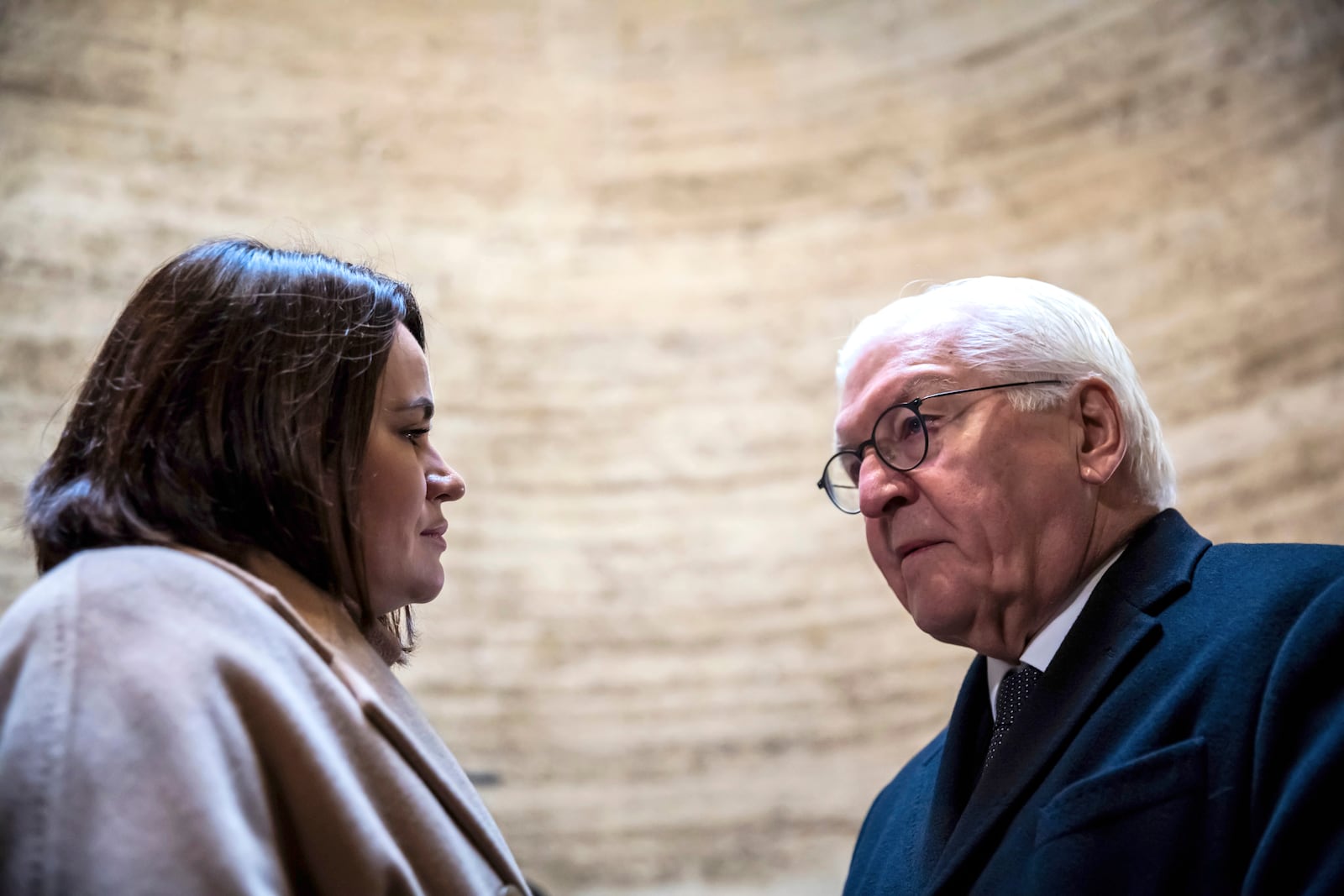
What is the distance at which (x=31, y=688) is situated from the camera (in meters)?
1.00

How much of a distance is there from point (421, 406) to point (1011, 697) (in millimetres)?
1060

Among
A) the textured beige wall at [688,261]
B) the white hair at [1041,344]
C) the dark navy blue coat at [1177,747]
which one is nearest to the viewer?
the dark navy blue coat at [1177,747]

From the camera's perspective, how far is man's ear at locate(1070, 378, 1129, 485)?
184cm

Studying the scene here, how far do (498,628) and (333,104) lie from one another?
7.99ft

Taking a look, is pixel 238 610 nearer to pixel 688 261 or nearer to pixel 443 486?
pixel 443 486

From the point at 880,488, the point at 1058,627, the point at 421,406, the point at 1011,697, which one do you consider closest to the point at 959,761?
the point at 1011,697

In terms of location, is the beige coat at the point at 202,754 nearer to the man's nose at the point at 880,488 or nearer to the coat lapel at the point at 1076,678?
the coat lapel at the point at 1076,678

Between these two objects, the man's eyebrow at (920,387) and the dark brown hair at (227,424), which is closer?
the dark brown hair at (227,424)

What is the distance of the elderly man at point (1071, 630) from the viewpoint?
1.38 metres

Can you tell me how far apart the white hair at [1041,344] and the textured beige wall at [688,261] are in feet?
8.48

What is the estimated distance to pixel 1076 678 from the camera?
5.48 ft

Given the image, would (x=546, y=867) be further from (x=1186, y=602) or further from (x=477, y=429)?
(x=1186, y=602)

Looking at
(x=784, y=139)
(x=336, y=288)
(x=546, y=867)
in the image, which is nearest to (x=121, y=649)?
(x=336, y=288)

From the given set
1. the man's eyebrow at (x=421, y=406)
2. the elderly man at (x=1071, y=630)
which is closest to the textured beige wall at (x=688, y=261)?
the elderly man at (x=1071, y=630)
